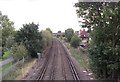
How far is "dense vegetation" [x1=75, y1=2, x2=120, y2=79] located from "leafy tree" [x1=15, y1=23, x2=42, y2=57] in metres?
22.5

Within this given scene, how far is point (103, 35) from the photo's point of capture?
17.8 meters

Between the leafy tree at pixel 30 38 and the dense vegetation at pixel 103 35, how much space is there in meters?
22.5

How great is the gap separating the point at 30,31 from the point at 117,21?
28.4 meters

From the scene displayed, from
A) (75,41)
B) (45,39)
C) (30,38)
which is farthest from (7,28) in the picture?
(30,38)

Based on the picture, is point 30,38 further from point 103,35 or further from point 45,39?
point 103,35

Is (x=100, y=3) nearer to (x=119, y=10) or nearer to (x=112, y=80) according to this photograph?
(x=119, y=10)

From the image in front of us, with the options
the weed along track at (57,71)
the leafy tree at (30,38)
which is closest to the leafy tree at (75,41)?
the leafy tree at (30,38)

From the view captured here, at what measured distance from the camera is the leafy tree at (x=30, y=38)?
4197 cm

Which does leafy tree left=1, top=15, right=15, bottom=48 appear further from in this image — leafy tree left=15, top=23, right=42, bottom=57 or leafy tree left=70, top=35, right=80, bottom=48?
leafy tree left=15, top=23, right=42, bottom=57

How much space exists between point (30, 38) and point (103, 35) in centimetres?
2663

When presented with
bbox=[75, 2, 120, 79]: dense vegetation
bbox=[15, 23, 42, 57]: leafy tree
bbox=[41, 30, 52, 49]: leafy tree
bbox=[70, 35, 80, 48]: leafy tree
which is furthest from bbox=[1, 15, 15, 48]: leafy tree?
bbox=[75, 2, 120, 79]: dense vegetation

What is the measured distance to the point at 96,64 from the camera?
1884 centimetres

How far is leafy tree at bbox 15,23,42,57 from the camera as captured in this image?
A: 138 ft

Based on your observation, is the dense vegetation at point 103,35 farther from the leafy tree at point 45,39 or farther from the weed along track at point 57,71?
the leafy tree at point 45,39
